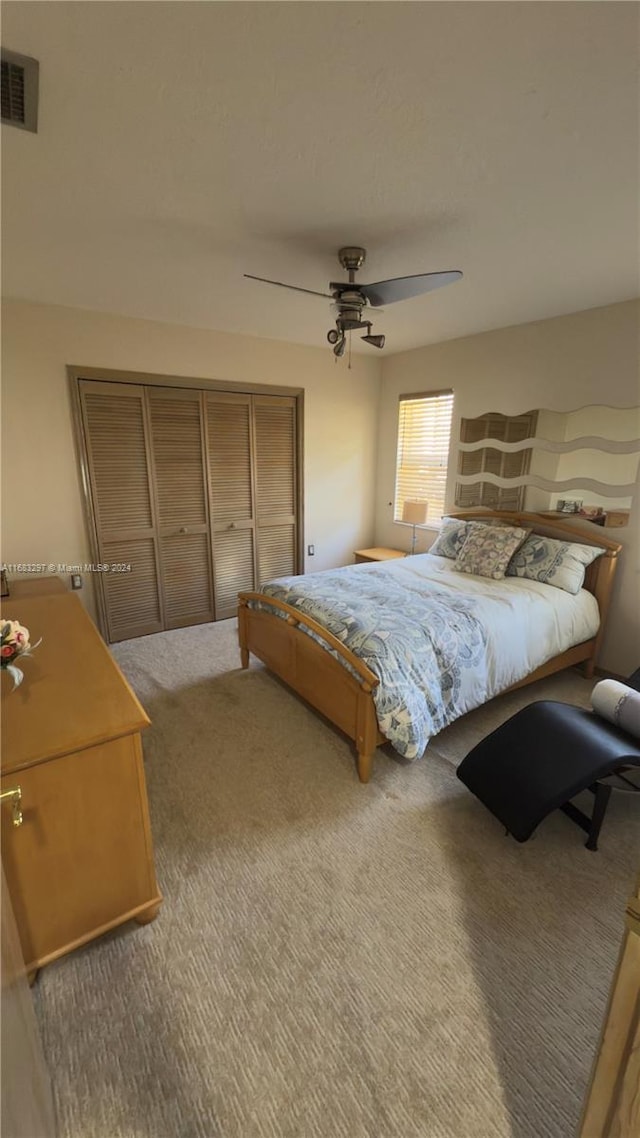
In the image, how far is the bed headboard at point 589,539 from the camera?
3104mm

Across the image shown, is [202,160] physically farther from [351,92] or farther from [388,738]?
[388,738]

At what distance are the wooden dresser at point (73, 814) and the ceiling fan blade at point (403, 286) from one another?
196 cm

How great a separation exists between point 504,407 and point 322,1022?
3.81m

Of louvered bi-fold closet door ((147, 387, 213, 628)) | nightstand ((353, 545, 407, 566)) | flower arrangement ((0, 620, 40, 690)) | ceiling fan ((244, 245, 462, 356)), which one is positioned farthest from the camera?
nightstand ((353, 545, 407, 566))

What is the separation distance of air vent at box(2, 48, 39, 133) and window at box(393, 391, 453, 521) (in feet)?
11.3

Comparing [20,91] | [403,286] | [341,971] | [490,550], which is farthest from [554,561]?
[20,91]

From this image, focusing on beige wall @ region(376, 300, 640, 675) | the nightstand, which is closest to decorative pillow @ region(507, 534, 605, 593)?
beige wall @ region(376, 300, 640, 675)

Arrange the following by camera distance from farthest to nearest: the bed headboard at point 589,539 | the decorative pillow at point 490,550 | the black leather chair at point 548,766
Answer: the decorative pillow at point 490,550 < the bed headboard at point 589,539 < the black leather chair at point 548,766

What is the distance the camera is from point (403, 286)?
1.98 metres

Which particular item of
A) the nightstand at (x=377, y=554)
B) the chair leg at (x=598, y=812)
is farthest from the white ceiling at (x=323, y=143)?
the nightstand at (x=377, y=554)

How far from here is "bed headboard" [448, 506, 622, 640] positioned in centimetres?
310

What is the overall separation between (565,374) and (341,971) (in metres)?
3.65

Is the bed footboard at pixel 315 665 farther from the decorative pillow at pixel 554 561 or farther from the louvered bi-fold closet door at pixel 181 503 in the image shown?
the decorative pillow at pixel 554 561

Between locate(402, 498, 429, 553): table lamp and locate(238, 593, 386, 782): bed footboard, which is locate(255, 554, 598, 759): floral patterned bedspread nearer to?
locate(238, 593, 386, 782): bed footboard
